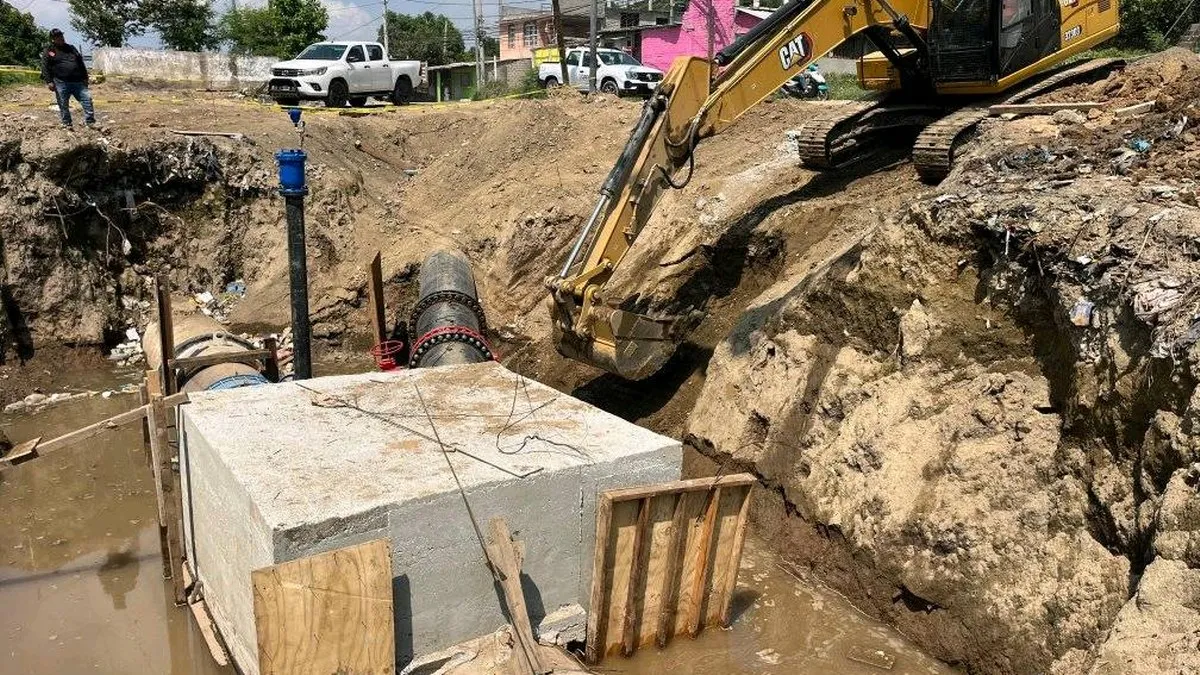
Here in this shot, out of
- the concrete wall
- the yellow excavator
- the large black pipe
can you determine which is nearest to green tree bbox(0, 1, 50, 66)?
the concrete wall

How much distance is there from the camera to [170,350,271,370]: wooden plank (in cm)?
846

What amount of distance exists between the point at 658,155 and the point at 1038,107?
4688 mm

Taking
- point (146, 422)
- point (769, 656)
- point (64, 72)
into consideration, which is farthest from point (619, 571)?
point (64, 72)

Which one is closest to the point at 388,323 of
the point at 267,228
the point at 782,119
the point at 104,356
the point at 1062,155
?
the point at 267,228

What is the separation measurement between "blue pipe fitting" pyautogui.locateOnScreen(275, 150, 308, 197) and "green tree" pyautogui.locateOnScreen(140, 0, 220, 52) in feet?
130

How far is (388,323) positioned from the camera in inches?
557

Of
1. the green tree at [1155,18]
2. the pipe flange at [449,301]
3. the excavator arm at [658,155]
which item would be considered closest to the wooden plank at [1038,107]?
the excavator arm at [658,155]

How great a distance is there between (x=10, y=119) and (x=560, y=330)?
9865mm

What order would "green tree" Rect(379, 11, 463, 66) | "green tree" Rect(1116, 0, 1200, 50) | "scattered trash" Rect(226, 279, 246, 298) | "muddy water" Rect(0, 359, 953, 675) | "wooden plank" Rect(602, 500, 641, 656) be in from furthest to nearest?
"green tree" Rect(379, 11, 463, 66)
"green tree" Rect(1116, 0, 1200, 50)
"scattered trash" Rect(226, 279, 246, 298)
"muddy water" Rect(0, 359, 953, 675)
"wooden plank" Rect(602, 500, 641, 656)

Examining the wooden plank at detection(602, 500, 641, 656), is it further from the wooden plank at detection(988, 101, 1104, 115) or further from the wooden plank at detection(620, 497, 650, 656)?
the wooden plank at detection(988, 101, 1104, 115)

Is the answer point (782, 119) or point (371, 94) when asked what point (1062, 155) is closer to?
point (782, 119)

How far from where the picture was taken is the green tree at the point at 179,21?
4278cm

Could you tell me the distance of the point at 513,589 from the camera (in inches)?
217

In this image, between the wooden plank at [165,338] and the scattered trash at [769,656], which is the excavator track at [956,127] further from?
the wooden plank at [165,338]
